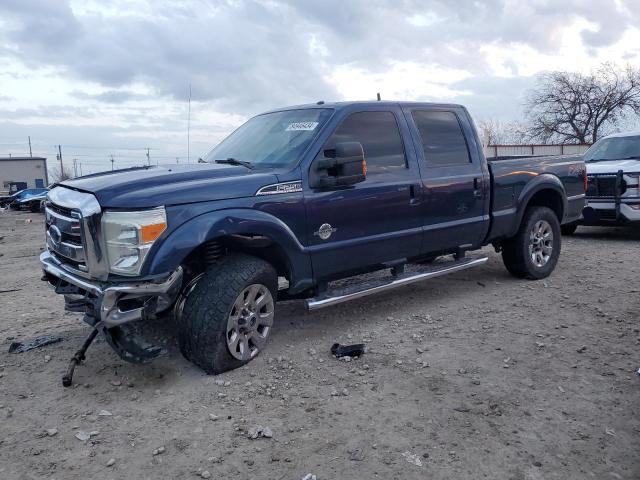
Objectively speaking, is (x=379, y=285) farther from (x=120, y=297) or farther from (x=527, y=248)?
(x=527, y=248)

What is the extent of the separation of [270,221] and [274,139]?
3.58 ft

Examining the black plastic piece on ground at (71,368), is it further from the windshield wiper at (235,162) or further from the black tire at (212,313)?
the windshield wiper at (235,162)

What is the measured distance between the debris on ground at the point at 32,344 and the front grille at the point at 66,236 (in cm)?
96

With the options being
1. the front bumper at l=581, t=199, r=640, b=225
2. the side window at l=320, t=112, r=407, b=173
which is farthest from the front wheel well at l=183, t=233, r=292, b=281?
the front bumper at l=581, t=199, r=640, b=225

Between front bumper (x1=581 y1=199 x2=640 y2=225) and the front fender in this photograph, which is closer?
the front fender

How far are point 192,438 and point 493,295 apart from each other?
388 cm

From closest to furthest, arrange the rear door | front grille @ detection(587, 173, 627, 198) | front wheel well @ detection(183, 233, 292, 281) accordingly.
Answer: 1. front wheel well @ detection(183, 233, 292, 281)
2. the rear door
3. front grille @ detection(587, 173, 627, 198)

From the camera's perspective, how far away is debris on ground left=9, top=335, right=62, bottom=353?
4750 millimetres

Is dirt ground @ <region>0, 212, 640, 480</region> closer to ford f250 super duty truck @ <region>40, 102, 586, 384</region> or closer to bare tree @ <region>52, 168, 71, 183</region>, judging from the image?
ford f250 super duty truck @ <region>40, 102, 586, 384</region>

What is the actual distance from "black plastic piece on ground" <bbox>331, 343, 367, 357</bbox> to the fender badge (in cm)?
88

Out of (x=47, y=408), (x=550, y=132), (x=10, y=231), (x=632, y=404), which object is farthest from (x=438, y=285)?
(x=550, y=132)

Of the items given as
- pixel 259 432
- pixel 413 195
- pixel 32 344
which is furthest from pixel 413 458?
pixel 32 344

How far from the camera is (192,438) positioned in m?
3.29

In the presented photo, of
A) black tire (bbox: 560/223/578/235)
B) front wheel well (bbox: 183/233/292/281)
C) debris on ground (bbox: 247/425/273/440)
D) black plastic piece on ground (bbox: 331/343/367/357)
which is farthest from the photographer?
black tire (bbox: 560/223/578/235)
